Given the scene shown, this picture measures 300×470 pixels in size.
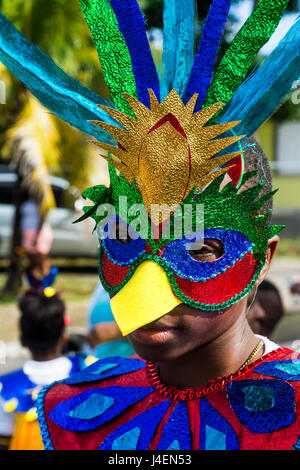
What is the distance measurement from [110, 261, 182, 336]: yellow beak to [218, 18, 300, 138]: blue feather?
0.48 metres

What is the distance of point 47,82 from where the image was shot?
5.42ft

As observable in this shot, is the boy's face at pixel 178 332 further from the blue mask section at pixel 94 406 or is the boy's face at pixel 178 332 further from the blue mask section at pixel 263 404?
the blue mask section at pixel 94 406

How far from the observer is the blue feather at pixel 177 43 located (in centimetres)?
164

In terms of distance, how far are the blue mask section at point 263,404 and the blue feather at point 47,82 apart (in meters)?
0.83

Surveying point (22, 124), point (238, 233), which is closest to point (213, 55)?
point (238, 233)

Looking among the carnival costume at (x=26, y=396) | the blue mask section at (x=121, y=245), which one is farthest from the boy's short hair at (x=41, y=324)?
the blue mask section at (x=121, y=245)

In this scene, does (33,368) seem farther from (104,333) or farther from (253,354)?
(253,354)

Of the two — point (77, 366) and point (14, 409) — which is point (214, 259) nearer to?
point (14, 409)

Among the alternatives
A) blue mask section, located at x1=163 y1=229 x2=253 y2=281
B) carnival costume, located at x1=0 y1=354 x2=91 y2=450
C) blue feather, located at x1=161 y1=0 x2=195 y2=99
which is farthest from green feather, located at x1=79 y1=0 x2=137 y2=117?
carnival costume, located at x1=0 y1=354 x2=91 y2=450

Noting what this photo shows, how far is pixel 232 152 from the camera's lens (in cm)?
157

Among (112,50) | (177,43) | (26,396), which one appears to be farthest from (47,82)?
(26,396)

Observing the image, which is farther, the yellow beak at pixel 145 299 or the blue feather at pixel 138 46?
the blue feather at pixel 138 46

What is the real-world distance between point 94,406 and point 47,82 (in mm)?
1037

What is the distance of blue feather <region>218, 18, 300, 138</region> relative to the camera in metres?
1.54
